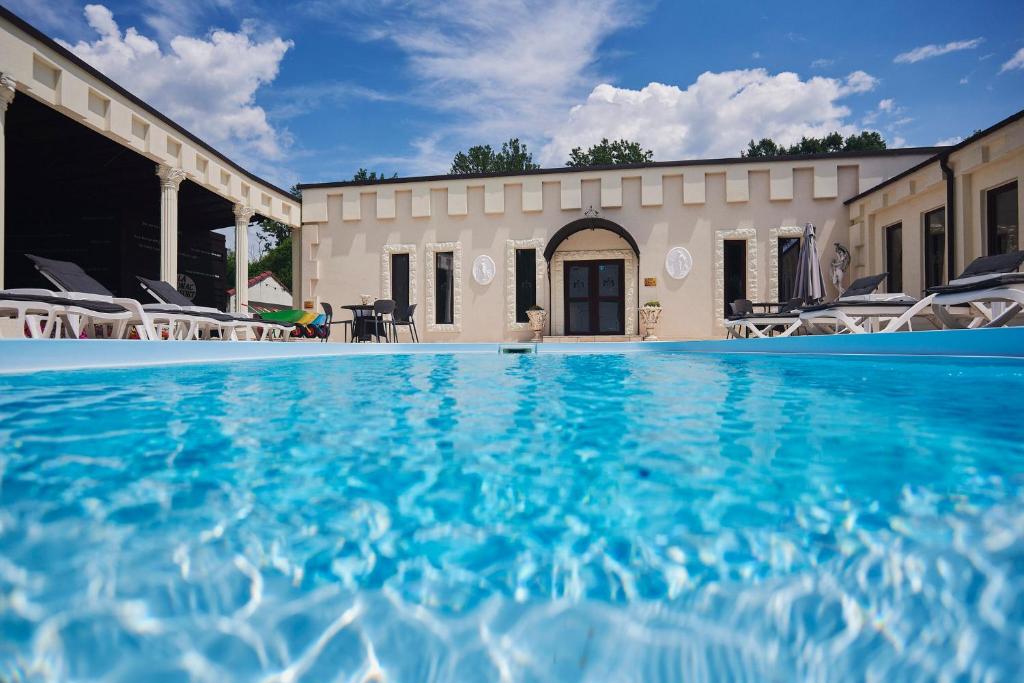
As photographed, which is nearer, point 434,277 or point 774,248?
point 774,248

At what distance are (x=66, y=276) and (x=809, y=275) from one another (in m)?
13.8

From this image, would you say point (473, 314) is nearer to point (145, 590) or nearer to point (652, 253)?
point (652, 253)

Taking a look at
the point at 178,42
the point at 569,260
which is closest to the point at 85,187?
the point at 178,42

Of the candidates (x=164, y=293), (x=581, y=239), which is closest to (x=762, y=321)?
(x=581, y=239)

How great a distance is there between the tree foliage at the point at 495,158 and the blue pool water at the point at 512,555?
123 ft

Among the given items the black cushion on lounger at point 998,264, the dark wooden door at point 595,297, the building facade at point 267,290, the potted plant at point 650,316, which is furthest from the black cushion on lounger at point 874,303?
the building facade at point 267,290

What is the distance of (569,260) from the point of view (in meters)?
15.1

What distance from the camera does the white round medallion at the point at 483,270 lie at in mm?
15070

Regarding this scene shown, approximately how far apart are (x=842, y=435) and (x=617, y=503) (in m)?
1.30

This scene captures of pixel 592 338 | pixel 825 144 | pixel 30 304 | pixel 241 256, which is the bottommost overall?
pixel 592 338

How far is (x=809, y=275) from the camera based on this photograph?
11773mm

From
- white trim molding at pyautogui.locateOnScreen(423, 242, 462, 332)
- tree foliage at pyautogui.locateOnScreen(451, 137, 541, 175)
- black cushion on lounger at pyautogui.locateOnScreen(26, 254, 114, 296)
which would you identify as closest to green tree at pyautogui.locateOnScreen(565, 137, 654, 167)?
tree foliage at pyautogui.locateOnScreen(451, 137, 541, 175)

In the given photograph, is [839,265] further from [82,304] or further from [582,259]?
[82,304]

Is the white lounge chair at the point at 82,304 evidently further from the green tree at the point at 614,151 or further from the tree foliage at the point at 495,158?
the green tree at the point at 614,151
